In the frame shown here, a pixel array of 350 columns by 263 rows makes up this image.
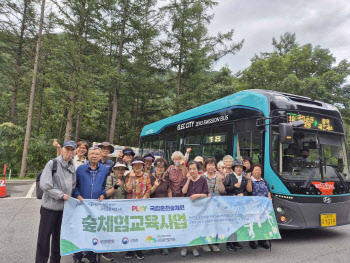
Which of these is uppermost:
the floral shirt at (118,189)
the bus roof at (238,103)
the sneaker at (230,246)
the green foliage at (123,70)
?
the green foliage at (123,70)

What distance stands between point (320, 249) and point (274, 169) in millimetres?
1714

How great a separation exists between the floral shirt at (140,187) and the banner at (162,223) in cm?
20

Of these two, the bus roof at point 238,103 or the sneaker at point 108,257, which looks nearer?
the sneaker at point 108,257

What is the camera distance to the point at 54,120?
24078 mm

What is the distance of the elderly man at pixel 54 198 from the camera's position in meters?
3.46

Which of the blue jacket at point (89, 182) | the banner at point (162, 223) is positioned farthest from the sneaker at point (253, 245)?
the blue jacket at point (89, 182)

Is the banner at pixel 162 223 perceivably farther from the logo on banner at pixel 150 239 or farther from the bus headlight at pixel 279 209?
the bus headlight at pixel 279 209

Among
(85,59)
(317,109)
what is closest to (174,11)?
(85,59)

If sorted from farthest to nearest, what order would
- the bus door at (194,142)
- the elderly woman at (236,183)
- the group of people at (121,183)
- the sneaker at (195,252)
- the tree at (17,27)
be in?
the tree at (17,27) < the bus door at (194,142) < the elderly woman at (236,183) < the sneaker at (195,252) < the group of people at (121,183)

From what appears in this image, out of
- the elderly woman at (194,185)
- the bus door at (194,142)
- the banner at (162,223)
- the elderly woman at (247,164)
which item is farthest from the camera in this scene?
the bus door at (194,142)

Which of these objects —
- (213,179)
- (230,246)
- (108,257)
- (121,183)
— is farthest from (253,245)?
(121,183)

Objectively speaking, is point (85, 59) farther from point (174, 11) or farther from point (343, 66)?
point (343, 66)

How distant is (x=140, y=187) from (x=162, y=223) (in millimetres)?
714

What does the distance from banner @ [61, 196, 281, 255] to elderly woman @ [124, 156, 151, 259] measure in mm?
214
